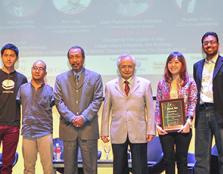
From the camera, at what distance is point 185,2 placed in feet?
15.6

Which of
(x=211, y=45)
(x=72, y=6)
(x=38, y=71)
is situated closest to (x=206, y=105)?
(x=211, y=45)

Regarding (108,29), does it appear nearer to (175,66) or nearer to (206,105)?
(175,66)

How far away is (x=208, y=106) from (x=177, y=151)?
1.82ft

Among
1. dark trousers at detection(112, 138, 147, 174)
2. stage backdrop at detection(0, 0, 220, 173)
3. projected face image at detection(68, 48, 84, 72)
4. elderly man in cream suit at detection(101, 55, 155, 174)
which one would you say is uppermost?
stage backdrop at detection(0, 0, 220, 173)

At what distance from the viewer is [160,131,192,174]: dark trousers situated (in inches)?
134

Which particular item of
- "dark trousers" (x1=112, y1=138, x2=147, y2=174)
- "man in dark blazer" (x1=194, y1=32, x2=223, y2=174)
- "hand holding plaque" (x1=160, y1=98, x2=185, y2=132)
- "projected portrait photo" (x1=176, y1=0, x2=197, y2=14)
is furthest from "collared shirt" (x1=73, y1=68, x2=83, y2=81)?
"projected portrait photo" (x1=176, y1=0, x2=197, y2=14)

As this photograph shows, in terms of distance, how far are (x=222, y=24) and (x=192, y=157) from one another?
1.68m

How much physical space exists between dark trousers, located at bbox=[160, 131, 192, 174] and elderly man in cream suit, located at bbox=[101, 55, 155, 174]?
0.25 m

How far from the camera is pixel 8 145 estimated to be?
3.95m

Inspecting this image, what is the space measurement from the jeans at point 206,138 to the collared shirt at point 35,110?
1532mm

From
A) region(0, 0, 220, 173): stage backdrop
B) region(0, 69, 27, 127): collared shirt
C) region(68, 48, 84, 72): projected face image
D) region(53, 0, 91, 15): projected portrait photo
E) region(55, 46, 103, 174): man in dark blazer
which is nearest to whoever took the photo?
region(55, 46, 103, 174): man in dark blazer

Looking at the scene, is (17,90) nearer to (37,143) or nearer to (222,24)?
(37,143)

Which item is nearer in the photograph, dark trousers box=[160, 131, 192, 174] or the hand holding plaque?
dark trousers box=[160, 131, 192, 174]

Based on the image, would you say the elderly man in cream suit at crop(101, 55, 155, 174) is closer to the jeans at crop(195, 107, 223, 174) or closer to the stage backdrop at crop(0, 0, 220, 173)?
the jeans at crop(195, 107, 223, 174)
